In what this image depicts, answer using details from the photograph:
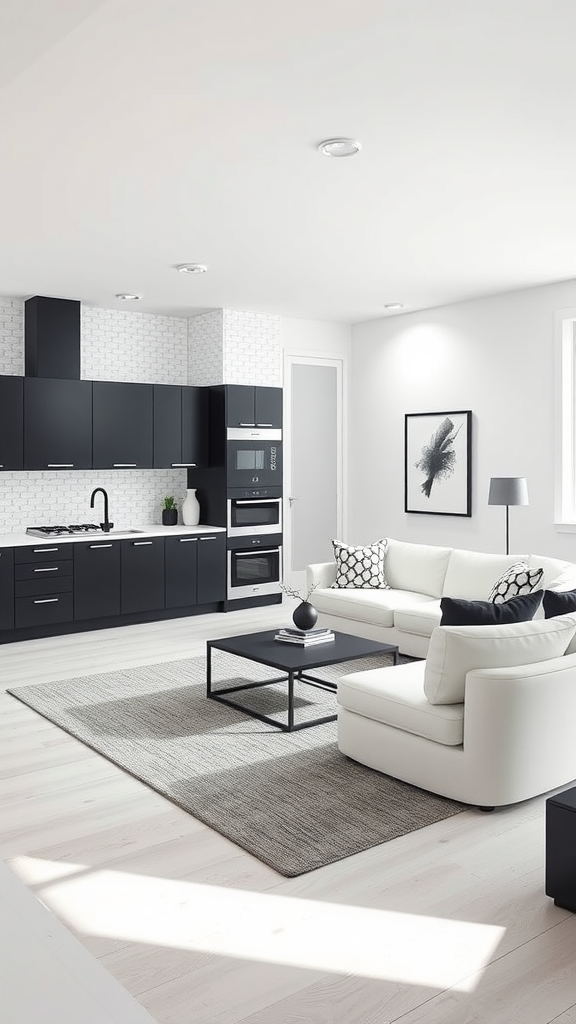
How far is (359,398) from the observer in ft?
28.6

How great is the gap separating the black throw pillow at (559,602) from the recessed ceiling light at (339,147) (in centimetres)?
220

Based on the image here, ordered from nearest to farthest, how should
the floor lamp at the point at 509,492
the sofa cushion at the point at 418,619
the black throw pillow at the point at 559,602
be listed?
1. the black throw pillow at the point at 559,602
2. the sofa cushion at the point at 418,619
3. the floor lamp at the point at 509,492

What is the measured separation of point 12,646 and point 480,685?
4302mm

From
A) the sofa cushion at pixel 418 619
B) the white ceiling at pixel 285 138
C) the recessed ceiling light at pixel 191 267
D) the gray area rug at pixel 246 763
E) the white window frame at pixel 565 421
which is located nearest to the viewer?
the white ceiling at pixel 285 138

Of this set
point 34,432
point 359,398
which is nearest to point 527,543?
point 359,398

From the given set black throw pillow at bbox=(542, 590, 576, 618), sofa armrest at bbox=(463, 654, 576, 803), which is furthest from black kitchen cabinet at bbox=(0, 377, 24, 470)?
sofa armrest at bbox=(463, 654, 576, 803)

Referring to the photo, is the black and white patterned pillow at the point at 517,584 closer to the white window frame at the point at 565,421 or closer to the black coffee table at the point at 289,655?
the black coffee table at the point at 289,655

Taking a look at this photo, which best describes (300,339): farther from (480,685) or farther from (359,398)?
(480,685)

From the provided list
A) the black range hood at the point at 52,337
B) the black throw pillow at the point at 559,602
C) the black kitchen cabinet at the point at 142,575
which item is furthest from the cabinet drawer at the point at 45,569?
the black throw pillow at the point at 559,602

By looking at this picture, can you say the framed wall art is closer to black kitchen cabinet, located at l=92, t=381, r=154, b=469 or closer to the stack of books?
black kitchen cabinet, located at l=92, t=381, r=154, b=469

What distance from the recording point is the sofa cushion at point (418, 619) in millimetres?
5508

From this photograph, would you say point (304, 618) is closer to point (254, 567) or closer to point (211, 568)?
point (211, 568)

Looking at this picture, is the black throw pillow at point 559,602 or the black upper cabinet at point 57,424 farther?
the black upper cabinet at point 57,424

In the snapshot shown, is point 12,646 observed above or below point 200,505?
below
